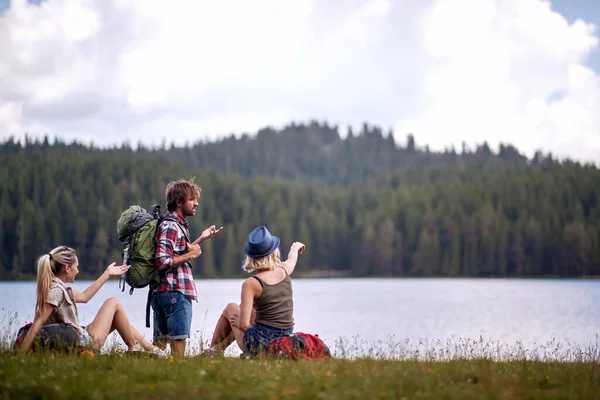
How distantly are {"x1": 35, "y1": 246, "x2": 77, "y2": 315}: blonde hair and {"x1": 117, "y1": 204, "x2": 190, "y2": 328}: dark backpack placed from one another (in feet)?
2.41

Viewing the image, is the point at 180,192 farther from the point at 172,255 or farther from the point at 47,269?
the point at 47,269

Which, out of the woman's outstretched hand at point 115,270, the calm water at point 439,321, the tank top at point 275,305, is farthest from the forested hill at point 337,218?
the tank top at point 275,305

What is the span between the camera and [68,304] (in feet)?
29.5

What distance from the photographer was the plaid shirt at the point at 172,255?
30.5ft

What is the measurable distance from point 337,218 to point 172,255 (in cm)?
14384

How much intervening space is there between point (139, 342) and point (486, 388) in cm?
434

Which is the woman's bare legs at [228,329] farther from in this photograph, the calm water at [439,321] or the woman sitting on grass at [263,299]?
the calm water at [439,321]

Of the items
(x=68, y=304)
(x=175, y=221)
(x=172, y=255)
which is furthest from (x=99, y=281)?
(x=175, y=221)

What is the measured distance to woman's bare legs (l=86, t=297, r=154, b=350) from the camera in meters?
9.13

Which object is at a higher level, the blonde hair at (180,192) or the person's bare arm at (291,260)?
the blonde hair at (180,192)

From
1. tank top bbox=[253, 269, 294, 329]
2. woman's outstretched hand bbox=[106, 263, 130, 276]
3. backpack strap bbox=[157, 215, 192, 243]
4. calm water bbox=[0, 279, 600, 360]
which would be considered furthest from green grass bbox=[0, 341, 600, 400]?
calm water bbox=[0, 279, 600, 360]

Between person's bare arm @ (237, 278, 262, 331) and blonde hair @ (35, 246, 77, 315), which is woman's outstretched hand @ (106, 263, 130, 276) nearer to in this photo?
blonde hair @ (35, 246, 77, 315)

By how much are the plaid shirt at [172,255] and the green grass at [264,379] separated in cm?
96

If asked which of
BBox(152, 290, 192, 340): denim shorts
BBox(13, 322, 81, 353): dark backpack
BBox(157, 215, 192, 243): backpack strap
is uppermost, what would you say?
BBox(157, 215, 192, 243): backpack strap
